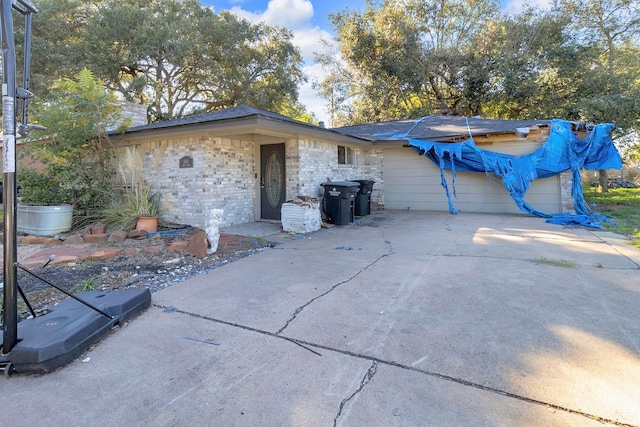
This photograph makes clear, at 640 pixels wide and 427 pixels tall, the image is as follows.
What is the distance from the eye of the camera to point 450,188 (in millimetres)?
10586

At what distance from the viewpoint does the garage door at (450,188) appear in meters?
9.51

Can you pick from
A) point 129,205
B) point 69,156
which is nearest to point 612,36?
point 129,205

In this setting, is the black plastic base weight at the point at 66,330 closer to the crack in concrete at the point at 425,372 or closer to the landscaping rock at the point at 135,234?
the crack in concrete at the point at 425,372

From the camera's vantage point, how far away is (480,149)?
9.62 meters

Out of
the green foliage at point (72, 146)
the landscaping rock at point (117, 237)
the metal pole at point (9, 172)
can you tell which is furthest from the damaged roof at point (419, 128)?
the metal pole at point (9, 172)

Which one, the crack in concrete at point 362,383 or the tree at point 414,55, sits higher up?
the tree at point 414,55

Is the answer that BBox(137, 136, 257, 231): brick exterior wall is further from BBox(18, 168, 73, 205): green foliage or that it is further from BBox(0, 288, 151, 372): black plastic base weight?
BBox(0, 288, 151, 372): black plastic base weight

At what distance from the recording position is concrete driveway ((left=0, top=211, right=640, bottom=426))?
5.99 feet

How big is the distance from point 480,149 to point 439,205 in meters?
2.11

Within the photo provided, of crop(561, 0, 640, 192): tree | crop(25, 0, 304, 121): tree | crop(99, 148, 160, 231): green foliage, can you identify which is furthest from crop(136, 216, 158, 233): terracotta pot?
crop(561, 0, 640, 192): tree

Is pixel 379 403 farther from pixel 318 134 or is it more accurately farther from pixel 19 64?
pixel 19 64

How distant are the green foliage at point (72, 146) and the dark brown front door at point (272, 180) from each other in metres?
3.58

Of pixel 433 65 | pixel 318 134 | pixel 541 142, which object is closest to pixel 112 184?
pixel 318 134

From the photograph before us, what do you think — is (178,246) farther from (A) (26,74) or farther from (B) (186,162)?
(A) (26,74)
